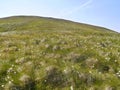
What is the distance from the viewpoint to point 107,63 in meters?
19.9

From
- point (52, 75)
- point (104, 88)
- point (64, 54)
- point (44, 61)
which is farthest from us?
point (64, 54)

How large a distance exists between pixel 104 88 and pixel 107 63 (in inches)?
145

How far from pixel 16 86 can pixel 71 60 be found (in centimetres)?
500

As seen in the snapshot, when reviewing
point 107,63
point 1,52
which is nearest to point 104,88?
point 107,63

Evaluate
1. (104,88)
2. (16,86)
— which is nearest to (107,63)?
(104,88)

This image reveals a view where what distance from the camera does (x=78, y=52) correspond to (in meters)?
21.6

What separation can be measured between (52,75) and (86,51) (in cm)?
504

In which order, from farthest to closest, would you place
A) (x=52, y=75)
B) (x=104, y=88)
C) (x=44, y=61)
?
1. (x=44, y=61)
2. (x=52, y=75)
3. (x=104, y=88)

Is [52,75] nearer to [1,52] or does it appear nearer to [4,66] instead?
[4,66]

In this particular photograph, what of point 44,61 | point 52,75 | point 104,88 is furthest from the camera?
point 44,61

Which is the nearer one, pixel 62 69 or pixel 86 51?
pixel 62 69

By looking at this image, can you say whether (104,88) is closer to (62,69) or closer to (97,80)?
(97,80)

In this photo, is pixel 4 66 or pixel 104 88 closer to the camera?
pixel 104 88

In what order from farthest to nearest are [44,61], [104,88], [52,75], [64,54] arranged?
[64,54]
[44,61]
[52,75]
[104,88]
